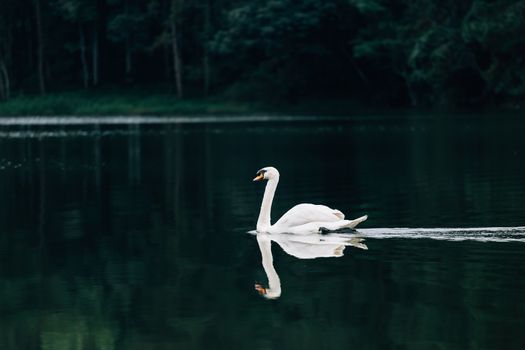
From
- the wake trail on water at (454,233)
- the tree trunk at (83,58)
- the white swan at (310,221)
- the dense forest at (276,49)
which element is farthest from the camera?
the tree trunk at (83,58)

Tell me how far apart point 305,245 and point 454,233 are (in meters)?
2.17

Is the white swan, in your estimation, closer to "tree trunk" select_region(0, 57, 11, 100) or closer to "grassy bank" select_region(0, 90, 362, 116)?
"grassy bank" select_region(0, 90, 362, 116)

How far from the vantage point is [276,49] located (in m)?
74.7

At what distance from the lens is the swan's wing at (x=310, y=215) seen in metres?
16.6

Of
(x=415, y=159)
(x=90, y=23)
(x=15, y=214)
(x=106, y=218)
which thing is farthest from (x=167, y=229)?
(x=90, y=23)

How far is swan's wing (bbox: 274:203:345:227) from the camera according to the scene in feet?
54.4

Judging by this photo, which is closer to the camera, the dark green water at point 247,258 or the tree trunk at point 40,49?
the dark green water at point 247,258

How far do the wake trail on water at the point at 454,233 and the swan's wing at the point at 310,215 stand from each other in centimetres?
49

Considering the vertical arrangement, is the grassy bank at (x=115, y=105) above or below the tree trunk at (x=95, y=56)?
below

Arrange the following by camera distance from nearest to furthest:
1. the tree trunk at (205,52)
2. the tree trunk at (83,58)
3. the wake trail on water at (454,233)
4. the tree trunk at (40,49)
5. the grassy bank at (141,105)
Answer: the wake trail on water at (454,233)
the grassy bank at (141,105)
the tree trunk at (205,52)
the tree trunk at (40,49)
the tree trunk at (83,58)

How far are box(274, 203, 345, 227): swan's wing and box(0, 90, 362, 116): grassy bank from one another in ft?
178

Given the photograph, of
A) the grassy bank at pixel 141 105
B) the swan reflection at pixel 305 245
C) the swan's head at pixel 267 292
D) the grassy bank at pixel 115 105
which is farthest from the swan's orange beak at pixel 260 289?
the grassy bank at pixel 115 105

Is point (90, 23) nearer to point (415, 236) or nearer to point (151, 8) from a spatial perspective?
point (151, 8)

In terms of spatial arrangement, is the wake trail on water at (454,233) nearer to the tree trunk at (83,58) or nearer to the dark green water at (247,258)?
the dark green water at (247,258)
